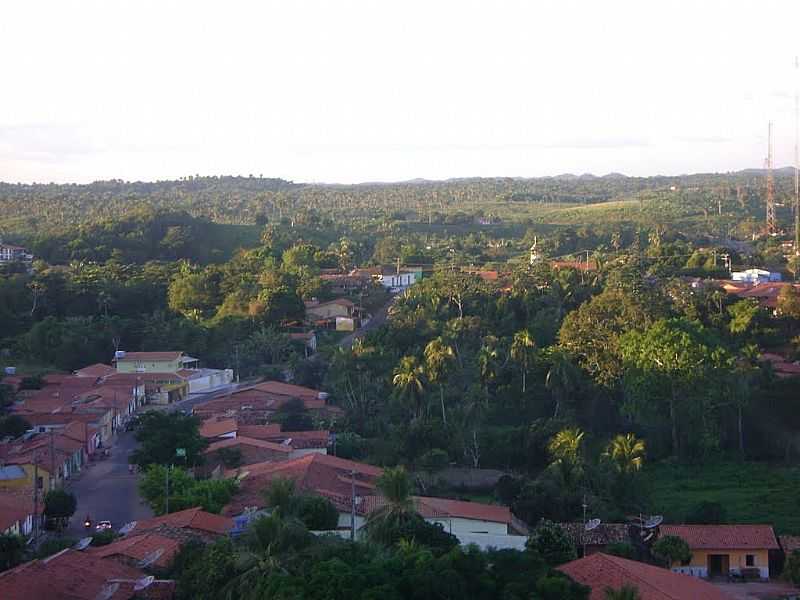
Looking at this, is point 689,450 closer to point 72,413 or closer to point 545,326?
point 545,326

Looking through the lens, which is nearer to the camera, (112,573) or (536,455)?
(112,573)

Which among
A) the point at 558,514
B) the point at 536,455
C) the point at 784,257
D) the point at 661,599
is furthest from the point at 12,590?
the point at 784,257

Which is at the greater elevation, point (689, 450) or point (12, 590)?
point (12, 590)

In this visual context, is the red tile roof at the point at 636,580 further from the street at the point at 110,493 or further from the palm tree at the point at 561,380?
the palm tree at the point at 561,380

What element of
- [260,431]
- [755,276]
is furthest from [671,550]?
[755,276]

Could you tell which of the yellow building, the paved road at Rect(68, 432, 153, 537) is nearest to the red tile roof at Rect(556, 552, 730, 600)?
the yellow building

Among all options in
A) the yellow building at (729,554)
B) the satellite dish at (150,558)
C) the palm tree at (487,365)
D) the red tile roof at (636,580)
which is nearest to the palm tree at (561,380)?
the palm tree at (487,365)
